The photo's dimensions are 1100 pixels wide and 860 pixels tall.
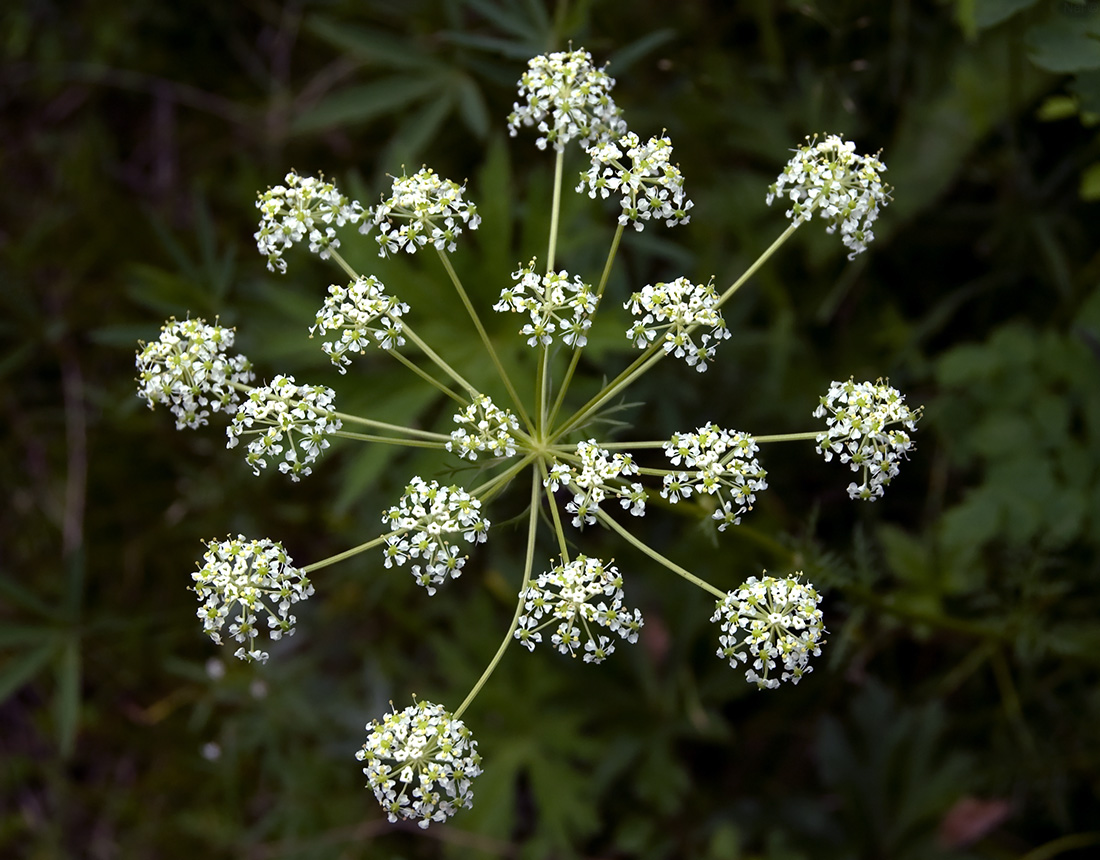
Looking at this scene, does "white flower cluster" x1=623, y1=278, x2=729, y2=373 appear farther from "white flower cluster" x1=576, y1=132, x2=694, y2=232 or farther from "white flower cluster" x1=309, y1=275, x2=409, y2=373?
"white flower cluster" x1=309, y1=275, x2=409, y2=373

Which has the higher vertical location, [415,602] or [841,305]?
[841,305]

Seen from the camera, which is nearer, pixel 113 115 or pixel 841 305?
pixel 841 305

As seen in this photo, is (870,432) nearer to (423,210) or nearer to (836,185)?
(836,185)

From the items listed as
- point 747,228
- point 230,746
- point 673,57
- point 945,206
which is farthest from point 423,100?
point 230,746

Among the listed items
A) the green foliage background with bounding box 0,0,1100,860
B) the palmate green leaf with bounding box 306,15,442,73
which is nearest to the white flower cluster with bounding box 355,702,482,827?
the green foliage background with bounding box 0,0,1100,860

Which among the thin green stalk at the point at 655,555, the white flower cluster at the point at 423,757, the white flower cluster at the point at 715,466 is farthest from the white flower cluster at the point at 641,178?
the white flower cluster at the point at 423,757

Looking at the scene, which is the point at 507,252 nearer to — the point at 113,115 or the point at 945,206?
the point at 945,206
